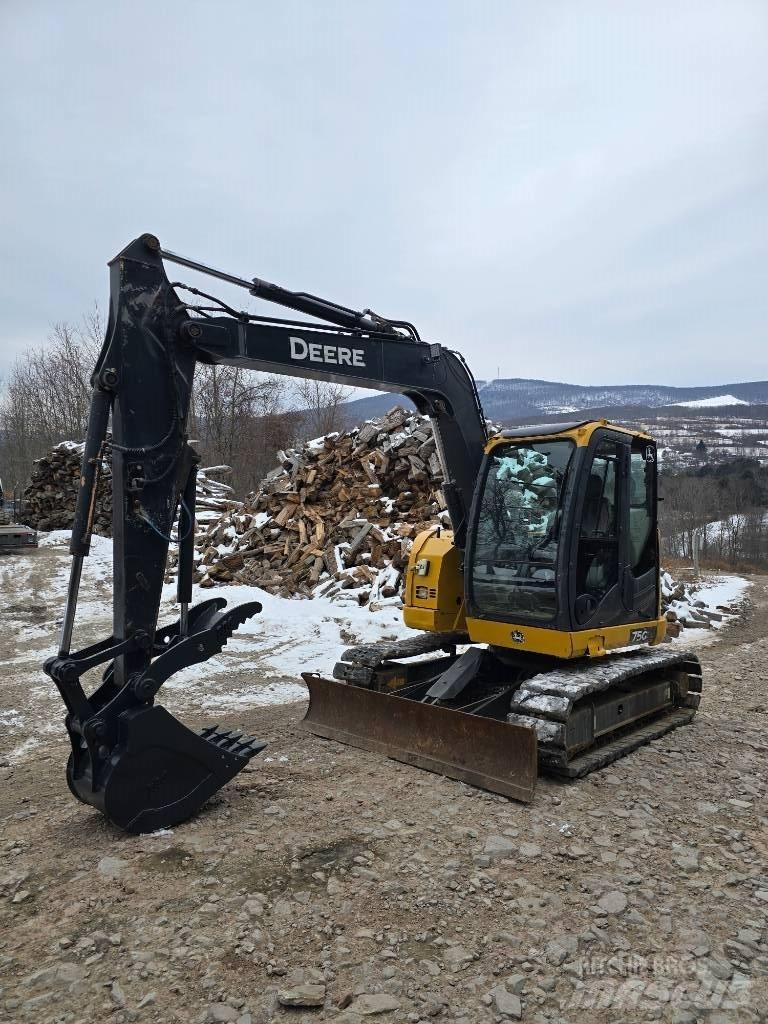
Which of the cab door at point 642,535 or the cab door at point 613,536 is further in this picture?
the cab door at point 642,535

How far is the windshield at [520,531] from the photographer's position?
5461 millimetres

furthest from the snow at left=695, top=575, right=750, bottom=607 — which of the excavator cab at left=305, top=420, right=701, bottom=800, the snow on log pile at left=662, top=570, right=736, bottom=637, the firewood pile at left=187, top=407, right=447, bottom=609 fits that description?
the excavator cab at left=305, top=420, right=701, bottom=800

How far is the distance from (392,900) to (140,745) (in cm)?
159

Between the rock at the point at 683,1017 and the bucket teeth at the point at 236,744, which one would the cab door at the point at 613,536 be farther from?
the rock at the point at 683,1017

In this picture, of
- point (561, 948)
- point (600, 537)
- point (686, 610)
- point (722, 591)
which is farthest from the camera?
point (722, 591)

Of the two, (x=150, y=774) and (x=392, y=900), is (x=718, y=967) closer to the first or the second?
(x=392, y=900)

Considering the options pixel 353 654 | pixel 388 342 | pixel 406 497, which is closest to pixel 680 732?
pixel 353 654

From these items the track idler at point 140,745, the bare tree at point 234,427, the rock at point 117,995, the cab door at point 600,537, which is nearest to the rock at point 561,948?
the rock at point 117,995

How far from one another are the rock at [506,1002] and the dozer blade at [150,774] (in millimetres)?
2061

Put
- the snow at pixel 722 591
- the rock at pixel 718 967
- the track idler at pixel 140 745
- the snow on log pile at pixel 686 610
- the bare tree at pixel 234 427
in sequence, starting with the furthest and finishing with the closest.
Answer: the bare tree at pixel 234 427 < the snow at pixel 722 591 < the snow on log pile at pixel 686 610 < the track idler at pixel 140 745 < the rock at pixel 718 967

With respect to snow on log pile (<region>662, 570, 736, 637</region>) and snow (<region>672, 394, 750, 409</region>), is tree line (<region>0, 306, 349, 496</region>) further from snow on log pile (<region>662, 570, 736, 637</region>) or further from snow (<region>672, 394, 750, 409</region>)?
snow (<region>672, 394, 750, 409</region>)

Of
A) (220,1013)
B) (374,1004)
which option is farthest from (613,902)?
(220,1013)

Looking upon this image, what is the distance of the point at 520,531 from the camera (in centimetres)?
570

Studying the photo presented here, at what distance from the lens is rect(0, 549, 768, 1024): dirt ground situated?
2947 millimetres
